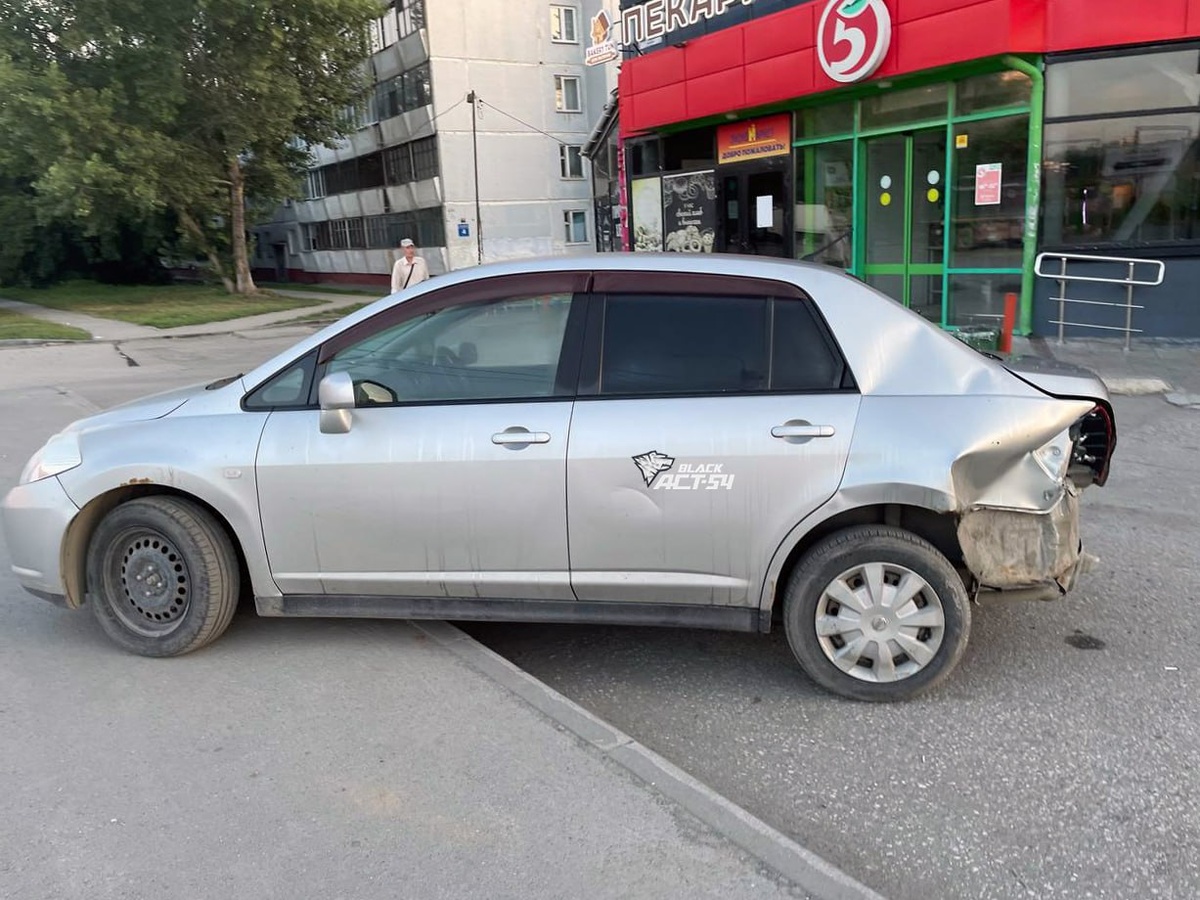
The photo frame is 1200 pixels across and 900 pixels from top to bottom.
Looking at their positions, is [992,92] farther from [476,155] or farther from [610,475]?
[476,155]

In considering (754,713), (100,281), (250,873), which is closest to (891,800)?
(754,713)

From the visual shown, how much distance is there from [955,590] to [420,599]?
216 centimetres

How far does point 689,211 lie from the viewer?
1778 cm

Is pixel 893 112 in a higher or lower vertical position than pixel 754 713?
higher

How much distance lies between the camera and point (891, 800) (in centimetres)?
312

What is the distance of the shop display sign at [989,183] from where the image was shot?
12492 mm

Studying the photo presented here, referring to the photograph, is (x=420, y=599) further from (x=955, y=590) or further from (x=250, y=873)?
(x=955, y=590)

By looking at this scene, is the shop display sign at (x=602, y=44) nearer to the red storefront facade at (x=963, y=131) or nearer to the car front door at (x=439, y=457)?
the red storefront facade at (x=963, y=131)

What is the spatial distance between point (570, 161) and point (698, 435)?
3518cm

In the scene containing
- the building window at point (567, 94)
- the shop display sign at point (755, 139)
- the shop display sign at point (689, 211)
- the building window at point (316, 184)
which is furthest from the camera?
the building window at point (316, 184)

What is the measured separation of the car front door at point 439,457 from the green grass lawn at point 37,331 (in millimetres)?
18975

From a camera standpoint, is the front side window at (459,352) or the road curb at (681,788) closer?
the road curb at (681,788)

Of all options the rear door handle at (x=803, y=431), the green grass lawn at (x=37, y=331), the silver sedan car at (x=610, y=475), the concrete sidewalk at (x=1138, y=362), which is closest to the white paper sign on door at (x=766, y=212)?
the concrete sidewalk at (x=1138, y=362)

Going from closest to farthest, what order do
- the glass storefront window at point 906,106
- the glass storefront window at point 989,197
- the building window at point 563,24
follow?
the glass storefront window at point 989,197 → the glass storefront window at point 906,106 → the building window at point 563,24
